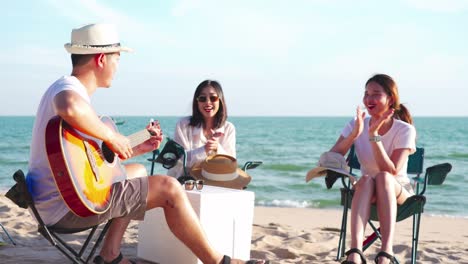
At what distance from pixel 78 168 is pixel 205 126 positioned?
2.06 metres

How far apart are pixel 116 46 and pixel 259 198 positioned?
7435mm

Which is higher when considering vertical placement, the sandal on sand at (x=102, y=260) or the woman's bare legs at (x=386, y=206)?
the woman's bare legs at (x=386, y=206)

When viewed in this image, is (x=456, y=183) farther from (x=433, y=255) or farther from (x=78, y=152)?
(x=78, y=152)

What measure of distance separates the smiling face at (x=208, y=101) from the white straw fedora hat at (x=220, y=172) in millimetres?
371

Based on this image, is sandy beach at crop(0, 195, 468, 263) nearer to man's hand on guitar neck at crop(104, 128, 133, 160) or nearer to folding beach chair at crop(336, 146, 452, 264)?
folding beach chair at crop(336, 146, 452, 264)

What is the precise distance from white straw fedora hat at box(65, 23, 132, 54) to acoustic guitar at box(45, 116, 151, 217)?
39 centimetres

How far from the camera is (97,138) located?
2801 mm

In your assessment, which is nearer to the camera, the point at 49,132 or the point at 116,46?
the point at 49,132

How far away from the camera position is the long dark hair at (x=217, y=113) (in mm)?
4645

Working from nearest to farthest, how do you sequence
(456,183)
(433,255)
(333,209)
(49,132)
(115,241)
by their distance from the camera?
(49,132) → (115,241) → (433,255) → (333,209) → (456,183)

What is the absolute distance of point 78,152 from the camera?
8.91 ft

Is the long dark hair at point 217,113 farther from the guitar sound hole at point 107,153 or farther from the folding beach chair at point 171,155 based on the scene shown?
the guitar sound hole at point 107,153

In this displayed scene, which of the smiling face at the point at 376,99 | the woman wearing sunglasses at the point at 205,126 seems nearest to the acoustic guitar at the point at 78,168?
the woman wearing sunglasses at the point at 205,126

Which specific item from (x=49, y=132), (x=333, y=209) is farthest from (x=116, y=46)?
(x=333, y=209)
